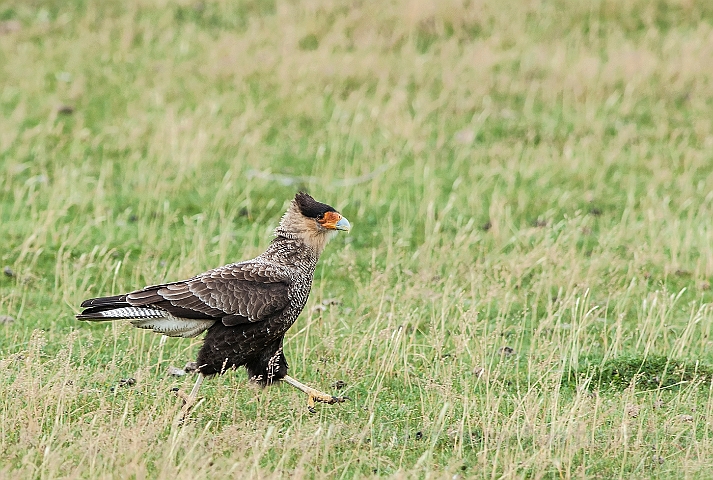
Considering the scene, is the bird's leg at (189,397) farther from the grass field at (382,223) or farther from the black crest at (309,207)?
the black crest at (309,207)

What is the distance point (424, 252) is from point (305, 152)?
12.5 ft

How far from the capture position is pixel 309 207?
283 inches

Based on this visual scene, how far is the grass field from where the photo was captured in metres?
5.98

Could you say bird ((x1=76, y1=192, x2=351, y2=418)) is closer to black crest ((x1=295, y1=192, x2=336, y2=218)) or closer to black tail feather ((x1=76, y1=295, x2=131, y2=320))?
black tail feather ((x1=76, y1=295, x2=131, y2=320))

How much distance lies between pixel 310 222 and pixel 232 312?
3.08 ft

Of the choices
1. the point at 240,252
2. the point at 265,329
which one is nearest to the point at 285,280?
the point at 265,329

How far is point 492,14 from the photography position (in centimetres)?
1784

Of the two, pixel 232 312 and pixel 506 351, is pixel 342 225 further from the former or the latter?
pixel 506 351

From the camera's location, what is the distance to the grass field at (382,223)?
5.98 m

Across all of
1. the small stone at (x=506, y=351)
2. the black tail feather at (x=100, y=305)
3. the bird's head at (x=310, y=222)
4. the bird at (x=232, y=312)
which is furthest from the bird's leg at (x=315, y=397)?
the small stone at (x=506, y=351)

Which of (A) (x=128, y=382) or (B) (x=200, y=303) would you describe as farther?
(A) (x=128, y=382)

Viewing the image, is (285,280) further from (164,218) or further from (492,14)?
(492,14)

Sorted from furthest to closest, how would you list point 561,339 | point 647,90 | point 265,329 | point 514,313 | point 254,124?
1. point 647,90
2. point 254,124
3. point 514,313
4. point 561,339
5. point 265,329

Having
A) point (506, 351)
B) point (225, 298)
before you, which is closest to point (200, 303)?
point (225, 298)
